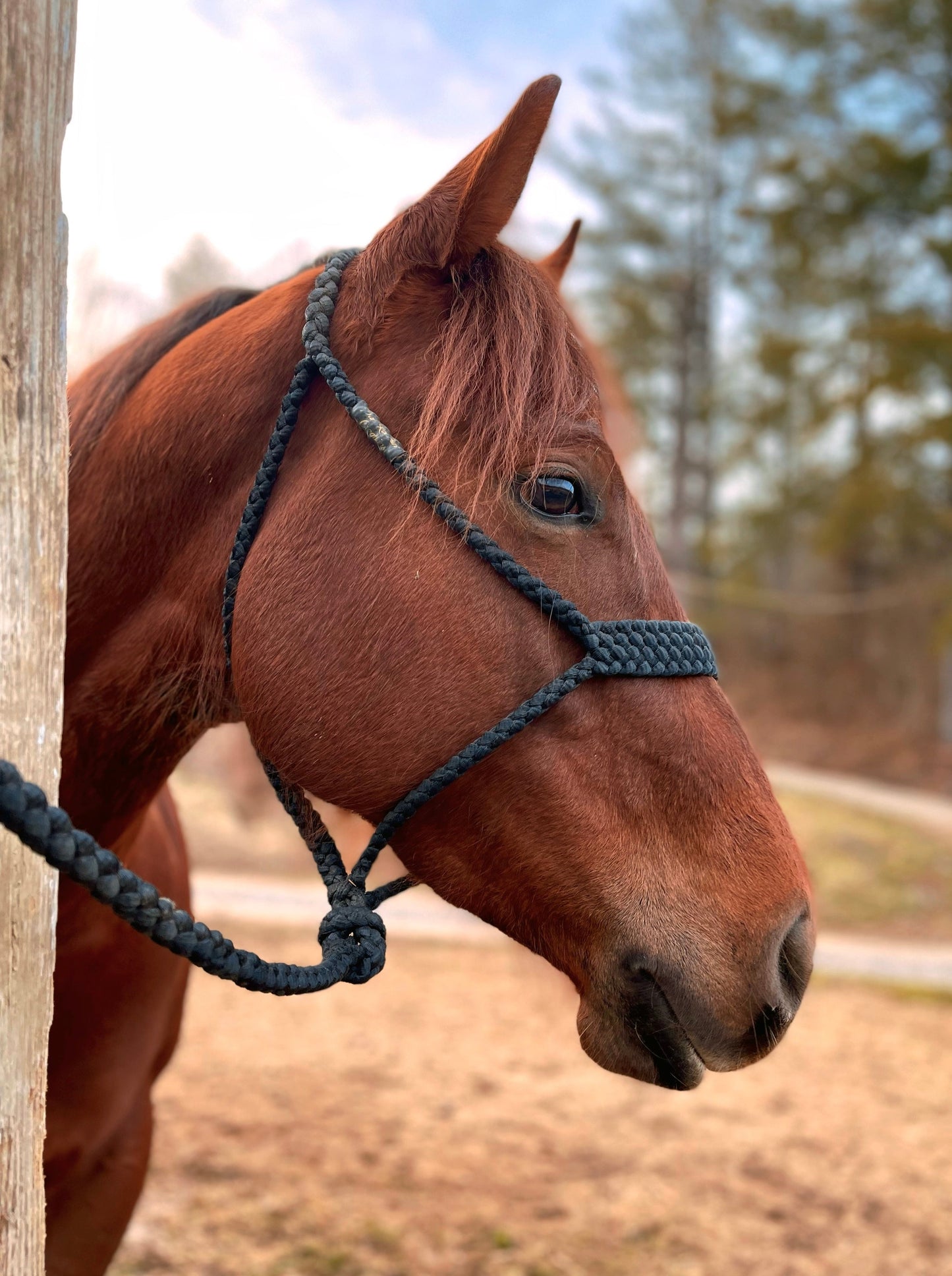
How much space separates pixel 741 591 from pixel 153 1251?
1748cm

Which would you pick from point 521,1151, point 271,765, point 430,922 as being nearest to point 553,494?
point 271,765

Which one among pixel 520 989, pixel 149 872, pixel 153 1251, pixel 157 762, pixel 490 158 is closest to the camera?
pixel 490 158

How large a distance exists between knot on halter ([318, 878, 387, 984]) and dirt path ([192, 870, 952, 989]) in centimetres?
511

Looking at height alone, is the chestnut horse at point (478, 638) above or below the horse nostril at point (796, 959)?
above

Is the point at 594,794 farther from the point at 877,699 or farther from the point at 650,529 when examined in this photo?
the point at 877,699

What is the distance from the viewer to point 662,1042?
128 cm

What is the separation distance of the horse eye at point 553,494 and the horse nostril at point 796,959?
0.63m

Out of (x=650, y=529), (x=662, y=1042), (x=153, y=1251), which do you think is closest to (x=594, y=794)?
(x=662, y=1042)

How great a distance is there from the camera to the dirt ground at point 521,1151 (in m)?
3.25

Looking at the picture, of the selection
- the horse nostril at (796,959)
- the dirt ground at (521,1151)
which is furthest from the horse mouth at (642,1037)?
the dirt ground at (521,1151)

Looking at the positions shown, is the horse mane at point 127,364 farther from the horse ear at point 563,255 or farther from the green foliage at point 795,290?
the green foliage at point 795,290

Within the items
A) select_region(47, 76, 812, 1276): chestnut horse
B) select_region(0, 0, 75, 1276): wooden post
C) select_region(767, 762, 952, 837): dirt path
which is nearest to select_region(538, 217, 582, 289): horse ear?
select_region(47, 76, 812, 1276): chestnut horse

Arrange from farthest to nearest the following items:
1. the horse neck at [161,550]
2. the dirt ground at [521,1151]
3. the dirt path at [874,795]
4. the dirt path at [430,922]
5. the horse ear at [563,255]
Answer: the dirt path at [874,795]
the dirt path at [430,922]
the dirt ground at [521,1151]
the horse ear at [563,255]
the horse neck at [161,550]

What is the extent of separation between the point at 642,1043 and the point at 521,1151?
3.10 meters
